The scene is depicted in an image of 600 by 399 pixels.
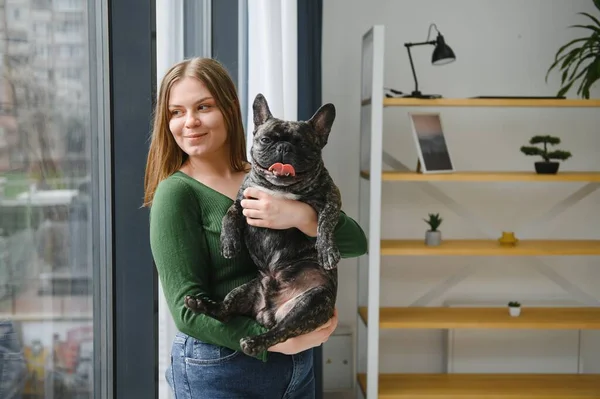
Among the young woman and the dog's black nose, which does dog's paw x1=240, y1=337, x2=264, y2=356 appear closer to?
the young woman

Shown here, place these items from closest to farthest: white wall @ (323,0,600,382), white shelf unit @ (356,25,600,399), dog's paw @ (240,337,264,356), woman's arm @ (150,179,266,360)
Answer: dog's paw @ (240,337,264,356) < woman's arm @ (150,179,266,360) < white shelf unit @ (356,25,600,399) < white wall @ (323,0,600,382)

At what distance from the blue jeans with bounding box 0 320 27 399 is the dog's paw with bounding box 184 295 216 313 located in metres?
0.25

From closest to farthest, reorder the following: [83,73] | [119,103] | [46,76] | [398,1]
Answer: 1. [46,76]
2. [83,73]
3. [119,103]
4. [398,1]

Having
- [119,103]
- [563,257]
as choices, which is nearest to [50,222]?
[119,103]

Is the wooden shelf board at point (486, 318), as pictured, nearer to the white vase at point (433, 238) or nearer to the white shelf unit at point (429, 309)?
the white shelf unit at point (429, 309)

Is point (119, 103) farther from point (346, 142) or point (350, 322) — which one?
point (350, 322)

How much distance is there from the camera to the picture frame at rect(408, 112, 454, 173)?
2984 millimetres

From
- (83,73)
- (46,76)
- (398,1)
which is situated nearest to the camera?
(46,76)

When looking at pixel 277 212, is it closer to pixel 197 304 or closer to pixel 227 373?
pixel 197 304

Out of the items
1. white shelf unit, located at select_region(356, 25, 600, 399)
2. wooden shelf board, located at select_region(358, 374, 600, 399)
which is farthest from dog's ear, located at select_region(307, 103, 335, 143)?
wooden shelf board, located at select_region(358, 374, 600, 399)

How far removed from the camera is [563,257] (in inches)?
133

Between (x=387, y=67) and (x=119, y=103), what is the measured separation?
7.22 feet

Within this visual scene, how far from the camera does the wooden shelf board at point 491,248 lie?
9.59 feet

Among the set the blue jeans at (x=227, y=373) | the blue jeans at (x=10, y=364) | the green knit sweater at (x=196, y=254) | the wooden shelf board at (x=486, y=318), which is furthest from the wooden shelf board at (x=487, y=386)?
the blue jeans at (x=10, y=364)
